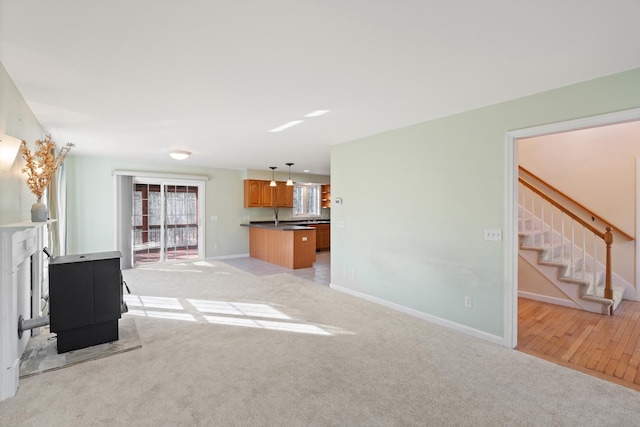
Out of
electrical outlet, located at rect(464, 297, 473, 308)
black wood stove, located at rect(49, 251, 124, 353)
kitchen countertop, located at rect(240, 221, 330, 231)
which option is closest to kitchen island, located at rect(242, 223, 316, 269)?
kitchen countertop, located at rect(240, 221, 330, 231)

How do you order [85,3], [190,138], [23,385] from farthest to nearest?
[190,138]
[23,385]
[85,3]

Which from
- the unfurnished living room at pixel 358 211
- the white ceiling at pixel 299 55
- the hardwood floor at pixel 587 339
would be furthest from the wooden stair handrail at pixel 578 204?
the white ceiling at pixel 299 55

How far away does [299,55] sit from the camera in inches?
82.1

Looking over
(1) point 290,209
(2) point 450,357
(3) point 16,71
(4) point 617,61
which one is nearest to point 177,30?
(3) point 16,71

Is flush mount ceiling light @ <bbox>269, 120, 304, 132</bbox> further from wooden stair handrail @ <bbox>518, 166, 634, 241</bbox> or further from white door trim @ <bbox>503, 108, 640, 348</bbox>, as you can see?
wooden stair handrail @ <bbox>518, 166, 634, 241</bbox>

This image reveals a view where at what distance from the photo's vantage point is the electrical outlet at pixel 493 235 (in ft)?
9.81

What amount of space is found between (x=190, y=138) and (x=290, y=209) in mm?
4940

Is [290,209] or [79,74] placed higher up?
[79,74]

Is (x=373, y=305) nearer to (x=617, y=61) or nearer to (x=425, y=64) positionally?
(x=425, y=64)

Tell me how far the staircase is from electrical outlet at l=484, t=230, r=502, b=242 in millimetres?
1991

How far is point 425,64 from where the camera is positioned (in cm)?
221

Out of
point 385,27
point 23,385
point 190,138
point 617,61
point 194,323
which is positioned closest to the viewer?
point 385,27

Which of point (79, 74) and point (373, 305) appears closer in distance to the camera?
point (79, 74)

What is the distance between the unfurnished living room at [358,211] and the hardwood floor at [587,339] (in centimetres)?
3
